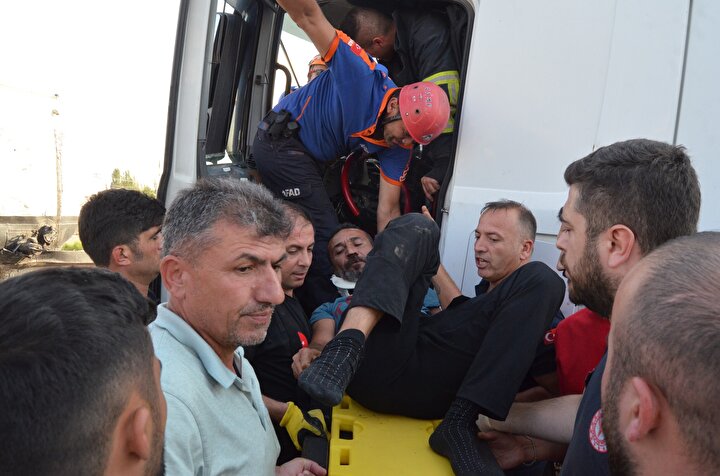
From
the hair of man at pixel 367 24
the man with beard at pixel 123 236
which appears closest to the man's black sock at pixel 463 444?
the man with beard at pixel 123 236

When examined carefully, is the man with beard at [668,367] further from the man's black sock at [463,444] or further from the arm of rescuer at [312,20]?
the arm of rescuer at [312,20]

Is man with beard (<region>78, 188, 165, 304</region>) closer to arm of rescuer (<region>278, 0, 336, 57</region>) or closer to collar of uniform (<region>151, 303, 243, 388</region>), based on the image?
arm of rescuer (<region>278, 0, 336, 57</region>)

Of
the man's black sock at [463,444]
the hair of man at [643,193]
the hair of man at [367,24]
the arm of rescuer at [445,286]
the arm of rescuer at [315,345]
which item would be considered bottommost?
the man's black sock at [463,444]

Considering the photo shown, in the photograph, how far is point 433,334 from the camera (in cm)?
219

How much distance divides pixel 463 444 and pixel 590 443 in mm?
607

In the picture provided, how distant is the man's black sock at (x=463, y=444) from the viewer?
177cm

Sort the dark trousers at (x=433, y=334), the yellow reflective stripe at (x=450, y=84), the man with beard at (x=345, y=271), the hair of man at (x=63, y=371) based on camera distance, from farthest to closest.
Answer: the yellow reflective stripe at (x=450, y=84) < the man with beard at (x=345, y=271) < the dark trousers at (x=433, y=334) < the hair of man at (x=63, y=371)

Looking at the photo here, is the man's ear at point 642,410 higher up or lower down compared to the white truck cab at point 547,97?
lower down

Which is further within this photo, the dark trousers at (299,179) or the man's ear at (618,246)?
the dark trousers at (299,179)

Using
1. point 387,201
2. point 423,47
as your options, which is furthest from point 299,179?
point 423,47

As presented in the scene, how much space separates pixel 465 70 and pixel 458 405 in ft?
4.94

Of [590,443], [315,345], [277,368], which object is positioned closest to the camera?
[590,443]

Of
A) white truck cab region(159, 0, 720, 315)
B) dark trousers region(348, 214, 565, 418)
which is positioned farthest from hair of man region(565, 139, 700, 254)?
white truck cab region(159, 0, 720, 315)

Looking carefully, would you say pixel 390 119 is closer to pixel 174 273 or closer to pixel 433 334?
pixel 433 334
